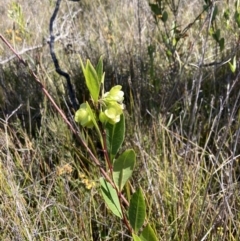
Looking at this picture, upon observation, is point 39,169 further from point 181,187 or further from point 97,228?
point 181,187

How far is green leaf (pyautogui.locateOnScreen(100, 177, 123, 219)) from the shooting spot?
78 cm

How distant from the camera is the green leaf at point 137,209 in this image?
0.78 m

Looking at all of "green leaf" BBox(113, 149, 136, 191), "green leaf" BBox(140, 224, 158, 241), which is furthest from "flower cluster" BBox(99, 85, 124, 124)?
"green leaf" BBox(140, 224, 158, 241)

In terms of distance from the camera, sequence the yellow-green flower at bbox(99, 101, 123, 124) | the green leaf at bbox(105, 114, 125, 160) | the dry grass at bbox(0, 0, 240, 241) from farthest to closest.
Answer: the dry grass at bbox(0, 0, 240, 241)
the green leaf at bbox(105, 114, 125, 160)
the yellow-green flower at bbox(99, 101, 123, 124)

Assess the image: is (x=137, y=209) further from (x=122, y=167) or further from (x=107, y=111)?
(x=107, y=111)

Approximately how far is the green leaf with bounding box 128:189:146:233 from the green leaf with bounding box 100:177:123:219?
24 millimetres

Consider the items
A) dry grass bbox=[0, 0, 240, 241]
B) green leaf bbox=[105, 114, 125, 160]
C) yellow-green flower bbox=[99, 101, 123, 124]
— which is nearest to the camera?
yellow-green flower bbox=[99, 101, 123, 124]

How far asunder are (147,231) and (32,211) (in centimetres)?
63

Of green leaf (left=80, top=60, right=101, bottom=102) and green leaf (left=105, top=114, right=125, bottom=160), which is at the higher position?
green leaf (left=80, top=60, right=101, bottom=102)

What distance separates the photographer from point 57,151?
1621mm

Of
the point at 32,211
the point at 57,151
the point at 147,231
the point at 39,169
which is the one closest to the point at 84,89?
the point at 57,151

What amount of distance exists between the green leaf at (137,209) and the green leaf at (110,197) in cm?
2

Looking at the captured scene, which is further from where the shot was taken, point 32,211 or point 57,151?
point 57,151

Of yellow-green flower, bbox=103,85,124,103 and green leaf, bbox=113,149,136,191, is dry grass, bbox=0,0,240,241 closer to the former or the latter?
green leaf, bbox=113,149,136,191
